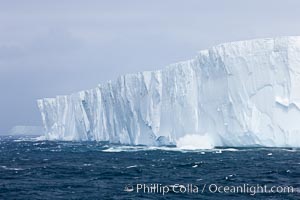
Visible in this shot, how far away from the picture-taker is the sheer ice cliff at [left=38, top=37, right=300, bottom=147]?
3981 centimetres

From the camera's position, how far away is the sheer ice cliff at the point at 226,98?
39.8 meters

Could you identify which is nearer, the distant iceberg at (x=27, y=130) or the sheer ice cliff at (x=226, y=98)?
the sheer ice cliff at (x=226, y=98)

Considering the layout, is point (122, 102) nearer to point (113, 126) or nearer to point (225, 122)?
point (113, 126)

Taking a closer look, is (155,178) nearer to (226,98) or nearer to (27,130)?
(226,98)

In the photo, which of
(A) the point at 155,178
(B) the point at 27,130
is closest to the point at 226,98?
(A) the point at 155,178

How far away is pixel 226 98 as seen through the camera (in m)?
41.5

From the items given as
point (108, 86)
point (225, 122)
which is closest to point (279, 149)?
point (225, 122)

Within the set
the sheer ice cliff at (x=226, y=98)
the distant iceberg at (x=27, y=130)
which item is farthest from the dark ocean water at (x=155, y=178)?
the distant iceberg at (x=27, y=130)

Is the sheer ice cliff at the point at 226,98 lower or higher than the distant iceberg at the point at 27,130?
higher

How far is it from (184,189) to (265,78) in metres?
22.0

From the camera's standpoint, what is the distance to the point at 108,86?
188 feet

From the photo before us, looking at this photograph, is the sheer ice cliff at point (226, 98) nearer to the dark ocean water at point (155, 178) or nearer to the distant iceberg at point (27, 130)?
the dark ocean water at point (155, 178)

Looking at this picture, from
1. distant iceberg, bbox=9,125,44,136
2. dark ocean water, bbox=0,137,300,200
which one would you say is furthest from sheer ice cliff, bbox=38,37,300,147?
distant iceberg, bbox=9,125,44,136

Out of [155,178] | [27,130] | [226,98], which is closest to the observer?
[155,178]
